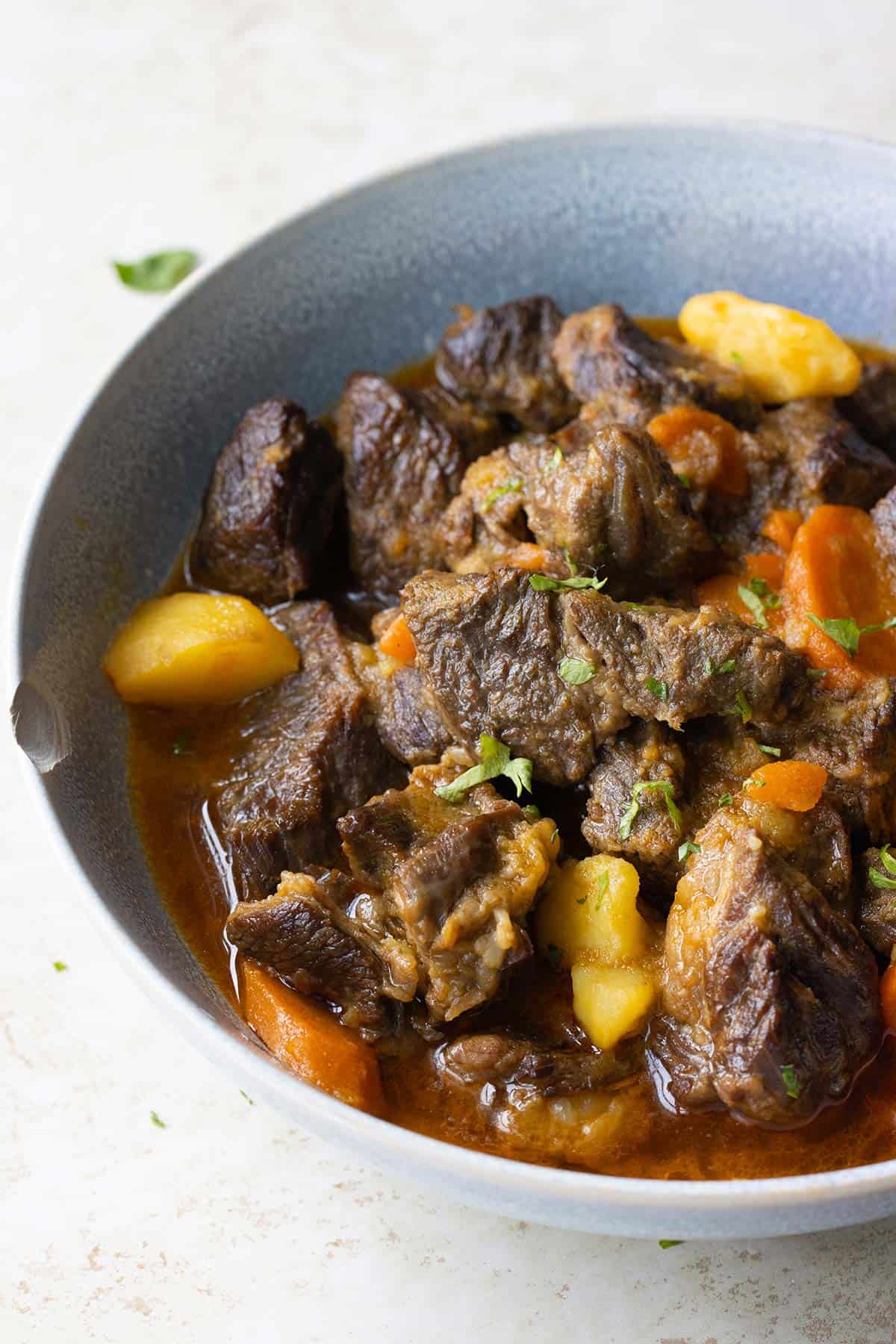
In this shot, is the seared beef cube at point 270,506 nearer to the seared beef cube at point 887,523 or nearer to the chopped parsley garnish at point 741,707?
the chopped parsley garnish at point 741,707

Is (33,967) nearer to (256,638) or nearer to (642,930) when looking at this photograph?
(256,638)

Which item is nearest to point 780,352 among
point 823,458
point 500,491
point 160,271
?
point 823,458

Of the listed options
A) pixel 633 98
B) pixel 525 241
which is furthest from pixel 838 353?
pixel 633 98

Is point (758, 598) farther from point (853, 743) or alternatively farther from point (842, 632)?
point (853, 743)

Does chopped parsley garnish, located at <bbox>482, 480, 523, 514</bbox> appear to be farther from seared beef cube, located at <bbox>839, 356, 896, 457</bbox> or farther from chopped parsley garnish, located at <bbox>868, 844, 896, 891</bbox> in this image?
chopped parsley garnish, located at <bbox>868, 844, 896, 891</bbox>

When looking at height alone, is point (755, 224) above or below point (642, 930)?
above

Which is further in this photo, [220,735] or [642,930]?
[220,735]
